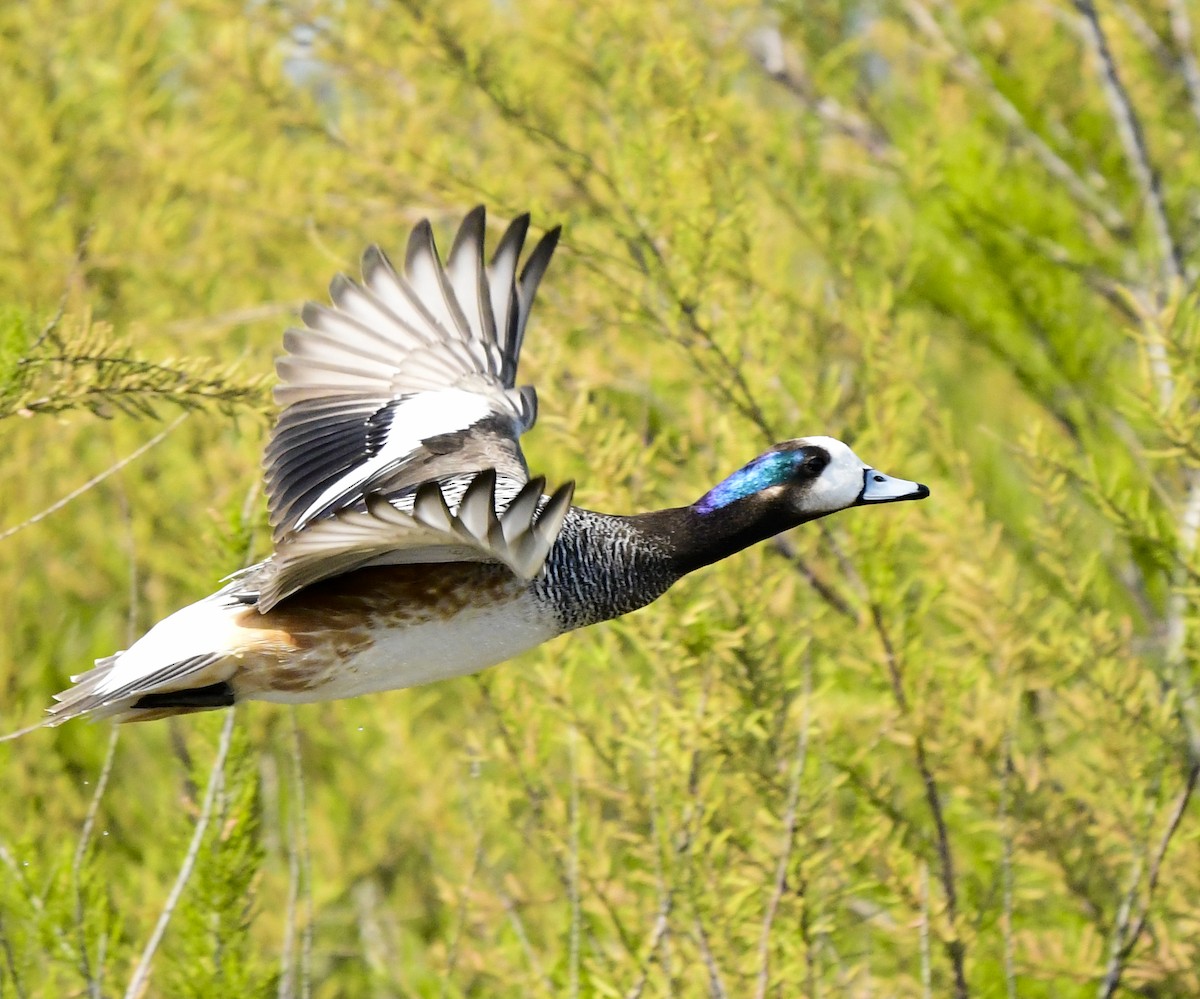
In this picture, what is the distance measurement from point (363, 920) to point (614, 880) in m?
1.19

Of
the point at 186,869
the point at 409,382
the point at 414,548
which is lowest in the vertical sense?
the point at 186,869

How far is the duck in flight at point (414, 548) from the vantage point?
95.5 inches

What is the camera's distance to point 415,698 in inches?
169

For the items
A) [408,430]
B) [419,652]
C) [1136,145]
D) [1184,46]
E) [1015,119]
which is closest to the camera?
[419,652]

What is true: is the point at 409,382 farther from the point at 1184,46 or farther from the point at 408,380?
the point at 1184,46

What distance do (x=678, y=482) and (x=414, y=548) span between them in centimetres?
93

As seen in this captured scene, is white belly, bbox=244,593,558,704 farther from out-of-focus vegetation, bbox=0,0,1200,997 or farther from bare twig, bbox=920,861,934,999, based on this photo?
bare twig, bbox=920,861,934,999

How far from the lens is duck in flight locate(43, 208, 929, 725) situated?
2.43 m

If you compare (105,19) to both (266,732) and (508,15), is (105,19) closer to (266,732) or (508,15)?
(508,15)

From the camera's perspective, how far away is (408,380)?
136 inches

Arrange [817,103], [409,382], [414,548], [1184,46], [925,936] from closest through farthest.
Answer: [925,936], [414,548], [409,382], [1184,46], [817,103]

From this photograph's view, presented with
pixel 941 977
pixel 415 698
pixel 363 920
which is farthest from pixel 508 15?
pixel 941 977

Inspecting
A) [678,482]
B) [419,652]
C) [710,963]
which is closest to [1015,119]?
[678,482]

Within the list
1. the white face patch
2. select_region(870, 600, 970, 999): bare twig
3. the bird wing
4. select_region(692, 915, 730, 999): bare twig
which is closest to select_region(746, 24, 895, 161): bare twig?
the bird wing
